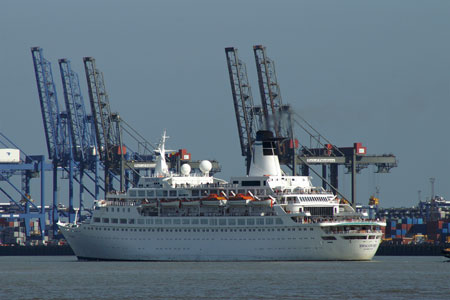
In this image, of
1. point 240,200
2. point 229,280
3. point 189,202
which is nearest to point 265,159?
point 240,200

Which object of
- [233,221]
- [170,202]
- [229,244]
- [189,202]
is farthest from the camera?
[170,202]

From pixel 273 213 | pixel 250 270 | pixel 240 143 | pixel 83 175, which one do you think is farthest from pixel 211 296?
pixel 83 175

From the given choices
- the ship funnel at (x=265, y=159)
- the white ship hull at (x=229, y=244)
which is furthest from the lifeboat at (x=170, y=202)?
the ship funnel at (x=265, y=159)

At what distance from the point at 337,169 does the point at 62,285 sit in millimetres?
61790

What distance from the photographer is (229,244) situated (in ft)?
309

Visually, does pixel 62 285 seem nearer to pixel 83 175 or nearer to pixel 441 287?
pixel 441 287

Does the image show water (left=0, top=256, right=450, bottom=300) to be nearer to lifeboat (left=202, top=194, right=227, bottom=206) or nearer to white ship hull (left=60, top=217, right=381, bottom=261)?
white ship hull (left=60, top=217, right=381, bottom=261)

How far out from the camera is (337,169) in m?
129

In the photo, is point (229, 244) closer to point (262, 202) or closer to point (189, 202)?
point (262, 202)

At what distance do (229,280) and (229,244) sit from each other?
20.4 meters

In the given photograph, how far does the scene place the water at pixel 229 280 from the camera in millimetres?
65188

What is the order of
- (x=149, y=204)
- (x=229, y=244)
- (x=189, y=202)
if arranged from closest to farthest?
(x=229, y=244)
(x=189, y=202)
(x=149, y=204)

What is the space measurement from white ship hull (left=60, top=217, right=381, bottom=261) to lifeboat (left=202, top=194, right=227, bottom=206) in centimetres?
197

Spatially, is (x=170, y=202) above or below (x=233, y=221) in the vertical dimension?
above
